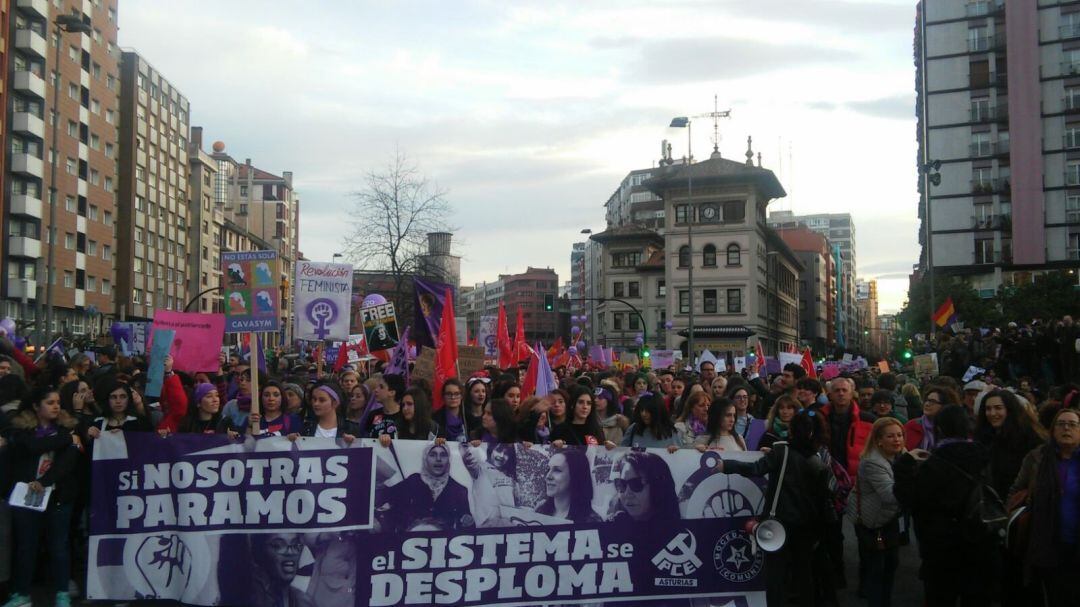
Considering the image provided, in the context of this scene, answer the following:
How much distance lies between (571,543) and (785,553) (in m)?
1.59

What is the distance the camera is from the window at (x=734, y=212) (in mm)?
66500

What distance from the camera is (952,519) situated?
21.2 feet

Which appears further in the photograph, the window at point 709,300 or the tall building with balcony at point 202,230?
the tall building with balcony at point 202,230

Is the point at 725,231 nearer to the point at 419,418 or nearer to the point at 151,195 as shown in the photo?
the point at 151,195

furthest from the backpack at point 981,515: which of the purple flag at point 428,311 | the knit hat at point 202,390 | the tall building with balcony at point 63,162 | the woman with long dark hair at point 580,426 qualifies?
the tall building with balcony at point 63,162

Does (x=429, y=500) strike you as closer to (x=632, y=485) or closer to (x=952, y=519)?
(x=632, y=485)

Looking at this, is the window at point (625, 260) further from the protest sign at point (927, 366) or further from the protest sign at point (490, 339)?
the protest sign at point (927, 366)

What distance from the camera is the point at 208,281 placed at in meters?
87.4

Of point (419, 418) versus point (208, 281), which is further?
point (208, 281)

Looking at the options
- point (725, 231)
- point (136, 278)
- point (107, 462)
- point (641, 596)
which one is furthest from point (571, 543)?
point (136, 278)

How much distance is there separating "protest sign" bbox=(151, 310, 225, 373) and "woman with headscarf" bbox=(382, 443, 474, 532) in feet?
16.2

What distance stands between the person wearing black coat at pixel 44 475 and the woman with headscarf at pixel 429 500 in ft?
8.35

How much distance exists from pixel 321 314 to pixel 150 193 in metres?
65.5

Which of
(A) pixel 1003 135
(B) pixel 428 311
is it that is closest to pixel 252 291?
(B) pixel 428 311
